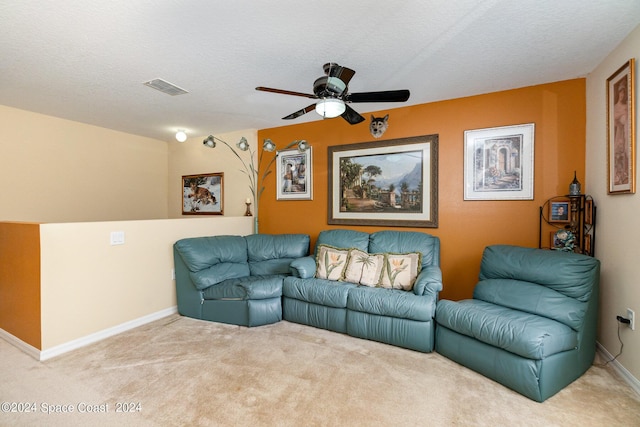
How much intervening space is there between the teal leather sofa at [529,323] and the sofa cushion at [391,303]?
0.42ft

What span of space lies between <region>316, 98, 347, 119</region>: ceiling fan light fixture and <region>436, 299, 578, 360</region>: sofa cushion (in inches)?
73.9

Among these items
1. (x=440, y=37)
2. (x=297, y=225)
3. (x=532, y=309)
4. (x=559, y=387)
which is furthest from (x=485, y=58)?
(x=297, y=225)

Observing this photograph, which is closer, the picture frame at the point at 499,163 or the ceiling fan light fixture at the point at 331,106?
the ceiling fan light fixture at the point at 331,106

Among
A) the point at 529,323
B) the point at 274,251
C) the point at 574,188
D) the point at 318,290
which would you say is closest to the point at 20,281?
the point at 274,251

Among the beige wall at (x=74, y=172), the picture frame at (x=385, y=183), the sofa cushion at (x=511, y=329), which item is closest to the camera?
the sofa cushion at (x=511, y=329)

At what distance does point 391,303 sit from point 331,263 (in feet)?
3.06

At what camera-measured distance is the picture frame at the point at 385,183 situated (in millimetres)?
3568

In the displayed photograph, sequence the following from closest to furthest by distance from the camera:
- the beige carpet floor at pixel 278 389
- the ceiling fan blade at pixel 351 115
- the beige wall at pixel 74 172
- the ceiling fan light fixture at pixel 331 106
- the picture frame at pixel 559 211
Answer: the beige carpet floor at pixel 278 389 → the ceiling fan light fixture at pixel 331 106 → the ceiling fan blade at pixel 351 115 → the picture frame at pixel 559 211 → the beige wall at pixel 74 172

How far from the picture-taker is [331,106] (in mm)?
2229

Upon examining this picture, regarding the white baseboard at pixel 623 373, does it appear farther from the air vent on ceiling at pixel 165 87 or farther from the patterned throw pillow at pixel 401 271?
the air vent on ceiling at pixel 165 87

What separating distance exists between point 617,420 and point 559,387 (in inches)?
11.7

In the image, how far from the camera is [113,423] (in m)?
1.78

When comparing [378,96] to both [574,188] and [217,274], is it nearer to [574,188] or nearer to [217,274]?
[574,188]

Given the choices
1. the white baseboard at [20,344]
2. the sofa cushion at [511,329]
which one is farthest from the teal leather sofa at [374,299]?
the white baseboard at [20,344]
